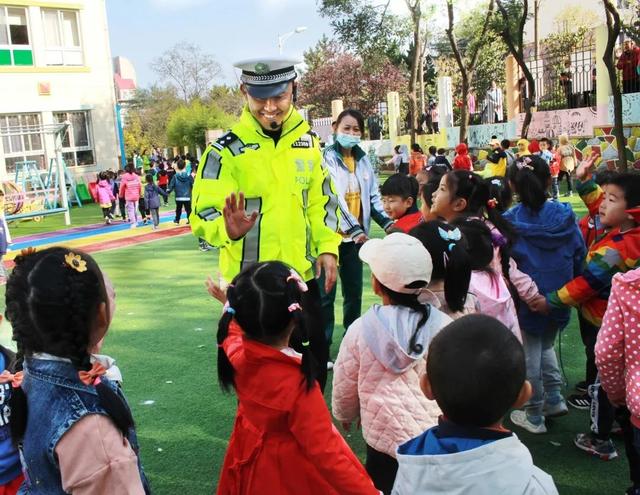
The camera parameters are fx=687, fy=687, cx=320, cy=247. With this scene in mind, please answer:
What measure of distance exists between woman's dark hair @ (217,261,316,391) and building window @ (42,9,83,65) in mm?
22655

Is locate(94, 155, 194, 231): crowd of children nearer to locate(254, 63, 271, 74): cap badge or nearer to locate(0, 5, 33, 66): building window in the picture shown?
locate(0, 5, 33, 66): building window

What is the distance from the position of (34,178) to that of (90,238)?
7.25m

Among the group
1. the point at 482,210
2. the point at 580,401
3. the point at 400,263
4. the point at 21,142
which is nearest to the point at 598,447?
the point at 580,401

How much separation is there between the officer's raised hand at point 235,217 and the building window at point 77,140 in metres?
21.6

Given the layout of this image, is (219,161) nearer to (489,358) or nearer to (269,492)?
(269,492)

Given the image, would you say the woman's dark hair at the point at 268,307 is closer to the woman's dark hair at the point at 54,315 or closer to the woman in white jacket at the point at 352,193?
the woman's dark hair at the point at 54,315

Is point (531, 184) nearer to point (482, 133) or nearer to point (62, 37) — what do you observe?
point (482, 133)

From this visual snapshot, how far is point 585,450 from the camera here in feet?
11.6

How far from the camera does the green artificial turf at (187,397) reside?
3.41 metres

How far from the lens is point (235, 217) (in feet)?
9.39

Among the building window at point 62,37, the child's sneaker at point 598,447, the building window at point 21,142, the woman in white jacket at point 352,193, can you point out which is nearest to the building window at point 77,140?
the building window at point 21,142

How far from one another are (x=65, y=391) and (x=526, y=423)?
2793 millimetres

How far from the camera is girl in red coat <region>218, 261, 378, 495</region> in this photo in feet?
7.38

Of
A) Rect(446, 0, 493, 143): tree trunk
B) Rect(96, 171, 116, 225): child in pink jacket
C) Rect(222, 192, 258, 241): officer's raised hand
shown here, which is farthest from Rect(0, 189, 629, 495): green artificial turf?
Rect(446, 0, 493, 143): tree trunk
